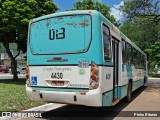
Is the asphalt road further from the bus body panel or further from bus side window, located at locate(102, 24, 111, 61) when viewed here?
bus side window, located at locate(102, 24, 111, 61)

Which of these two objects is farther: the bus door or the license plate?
the bus door

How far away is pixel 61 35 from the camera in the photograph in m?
8.74

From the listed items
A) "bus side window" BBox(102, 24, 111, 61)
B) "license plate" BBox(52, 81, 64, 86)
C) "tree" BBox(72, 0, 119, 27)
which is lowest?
"license plate" BBox(52, 81, 64, 86)

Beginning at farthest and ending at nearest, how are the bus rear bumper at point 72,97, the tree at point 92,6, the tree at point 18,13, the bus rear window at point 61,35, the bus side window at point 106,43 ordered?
the tree at point 92,6
the tree at point 18,13
the bus side window at point 106,43
the bus rear window at point 61,35
the bus rear bumper at point 72,97

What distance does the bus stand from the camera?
8.09m

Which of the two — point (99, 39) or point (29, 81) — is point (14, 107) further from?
point (99, 39)

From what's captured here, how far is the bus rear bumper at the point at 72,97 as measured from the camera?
7965mm

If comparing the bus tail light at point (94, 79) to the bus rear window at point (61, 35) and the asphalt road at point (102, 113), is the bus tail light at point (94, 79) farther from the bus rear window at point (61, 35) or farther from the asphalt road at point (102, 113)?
the asphalt road at point (102, 113)

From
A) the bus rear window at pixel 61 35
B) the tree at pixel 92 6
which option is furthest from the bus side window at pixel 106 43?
the tree at pixel 92 6

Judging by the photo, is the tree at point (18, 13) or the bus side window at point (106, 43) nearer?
the bus side window at point (106, 43)

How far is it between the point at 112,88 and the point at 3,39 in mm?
15193

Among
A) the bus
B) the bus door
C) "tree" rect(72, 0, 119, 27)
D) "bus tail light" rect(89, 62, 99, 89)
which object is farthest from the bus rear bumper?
"tree" rect(72, 0, 119, 27)

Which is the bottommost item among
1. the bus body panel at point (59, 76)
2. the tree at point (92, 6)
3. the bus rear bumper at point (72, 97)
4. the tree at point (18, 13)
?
the bus rear bumper at point (72, 97)

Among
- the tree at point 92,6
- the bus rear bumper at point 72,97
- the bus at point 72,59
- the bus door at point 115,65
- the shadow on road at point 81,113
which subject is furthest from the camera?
the tree at point 92,6
